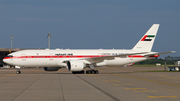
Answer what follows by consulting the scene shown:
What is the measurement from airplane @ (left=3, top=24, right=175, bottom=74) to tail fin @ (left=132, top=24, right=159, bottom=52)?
183 cm

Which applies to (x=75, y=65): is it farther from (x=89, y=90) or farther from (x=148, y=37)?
(x=89, y=90)

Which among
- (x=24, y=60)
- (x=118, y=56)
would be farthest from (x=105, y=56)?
(x=24, y=60)

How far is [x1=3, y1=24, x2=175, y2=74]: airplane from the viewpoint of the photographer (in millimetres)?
39469

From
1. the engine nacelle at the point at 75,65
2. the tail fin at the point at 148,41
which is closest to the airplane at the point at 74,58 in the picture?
the engine nacelle at the point at 75,65

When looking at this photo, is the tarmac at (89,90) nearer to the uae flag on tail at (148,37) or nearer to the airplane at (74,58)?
the airplane at (74,58)

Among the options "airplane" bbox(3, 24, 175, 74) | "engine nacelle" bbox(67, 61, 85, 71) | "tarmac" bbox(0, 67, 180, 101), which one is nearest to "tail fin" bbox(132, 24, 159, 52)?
"airplane" bbox(3, 24, 175, 74)

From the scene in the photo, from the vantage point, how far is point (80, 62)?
38.1 meters

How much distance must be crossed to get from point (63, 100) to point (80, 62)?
26.1 meters

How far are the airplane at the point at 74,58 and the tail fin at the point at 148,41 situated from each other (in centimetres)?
183

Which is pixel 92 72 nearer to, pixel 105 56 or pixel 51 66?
pixel 105 56

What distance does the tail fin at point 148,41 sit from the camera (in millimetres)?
44469

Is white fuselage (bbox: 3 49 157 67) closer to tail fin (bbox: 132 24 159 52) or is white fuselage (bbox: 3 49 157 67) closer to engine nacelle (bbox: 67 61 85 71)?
engine nacelle (bbox: 67 61 85 71)

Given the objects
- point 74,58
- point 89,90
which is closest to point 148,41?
point 74,58

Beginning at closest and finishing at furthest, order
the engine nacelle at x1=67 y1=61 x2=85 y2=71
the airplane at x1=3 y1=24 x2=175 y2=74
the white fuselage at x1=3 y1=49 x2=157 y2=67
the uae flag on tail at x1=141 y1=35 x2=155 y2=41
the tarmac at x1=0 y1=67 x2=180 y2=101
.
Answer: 1. the tarmac at x1=0 y1=67 x2=180 y2=101
2. the engine nacelle at x1=67 y1=61 x2=85 y2=71
3. the airplane at x1=3 y1=24 x2=175 y2=74
4. the white fuselage at x1=3 y1=49 x2=157 y2=67
5. the uae flag on tail at x1=141 y1=35 x2=155 y2=41
